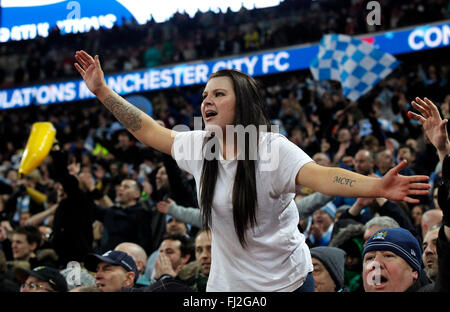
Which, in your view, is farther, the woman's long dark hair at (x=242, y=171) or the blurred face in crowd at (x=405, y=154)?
the blurred face in crowd at (x=405, y=154)

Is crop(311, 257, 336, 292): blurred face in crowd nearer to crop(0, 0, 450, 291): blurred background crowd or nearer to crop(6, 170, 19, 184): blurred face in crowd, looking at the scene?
crop(0, 0, 450, 291): blurred background crowd

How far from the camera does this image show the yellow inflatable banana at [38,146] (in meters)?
5.08

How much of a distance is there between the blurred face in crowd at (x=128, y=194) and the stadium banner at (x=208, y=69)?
8.30m

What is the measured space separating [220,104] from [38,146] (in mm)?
3446

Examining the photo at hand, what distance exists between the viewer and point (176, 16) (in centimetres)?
Answer: 1716

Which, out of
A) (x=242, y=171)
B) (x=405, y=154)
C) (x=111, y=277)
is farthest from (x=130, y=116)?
(x=405, y=154)

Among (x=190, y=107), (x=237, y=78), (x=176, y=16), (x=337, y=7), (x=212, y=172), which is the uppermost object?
(x=176, y=16)

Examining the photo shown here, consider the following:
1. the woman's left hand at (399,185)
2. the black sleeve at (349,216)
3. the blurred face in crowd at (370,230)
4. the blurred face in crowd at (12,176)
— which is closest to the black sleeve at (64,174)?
the black sleeve at (349,216)

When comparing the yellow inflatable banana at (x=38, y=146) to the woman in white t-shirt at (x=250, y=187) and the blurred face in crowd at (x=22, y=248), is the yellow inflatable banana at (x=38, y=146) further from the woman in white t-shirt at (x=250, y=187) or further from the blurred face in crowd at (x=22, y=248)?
the woman in white t-shirt at (x=250, y=187)

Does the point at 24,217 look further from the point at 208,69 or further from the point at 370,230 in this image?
the point at 208,69
